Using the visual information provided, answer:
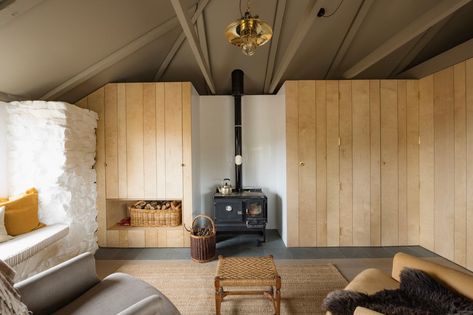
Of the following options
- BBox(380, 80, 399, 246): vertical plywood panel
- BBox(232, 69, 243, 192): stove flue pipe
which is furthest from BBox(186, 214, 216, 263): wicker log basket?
BBox(380, 80, 399, 246): vertical plywood panel

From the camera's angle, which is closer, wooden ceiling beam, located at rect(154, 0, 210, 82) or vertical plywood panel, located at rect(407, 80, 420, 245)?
wooden ceiling beam, located at rect(154, 0, 210, 82)

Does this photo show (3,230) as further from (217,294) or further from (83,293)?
(217,294)

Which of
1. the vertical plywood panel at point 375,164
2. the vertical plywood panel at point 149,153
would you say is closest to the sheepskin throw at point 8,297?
the vertical plywood panel at point 149,153

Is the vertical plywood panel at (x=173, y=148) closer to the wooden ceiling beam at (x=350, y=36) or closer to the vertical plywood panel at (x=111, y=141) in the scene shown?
the vertical plywood panel at (x=111, y=141)

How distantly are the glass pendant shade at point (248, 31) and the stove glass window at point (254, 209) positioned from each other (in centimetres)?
207

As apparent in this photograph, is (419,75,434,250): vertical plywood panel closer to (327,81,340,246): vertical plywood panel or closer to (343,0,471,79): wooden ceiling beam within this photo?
(343,0,471,79): wooden ceiling beam

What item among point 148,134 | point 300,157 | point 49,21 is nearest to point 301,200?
point 300,157

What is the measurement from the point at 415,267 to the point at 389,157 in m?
→ 1.96

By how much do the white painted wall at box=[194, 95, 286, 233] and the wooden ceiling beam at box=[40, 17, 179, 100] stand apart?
135 centimetres

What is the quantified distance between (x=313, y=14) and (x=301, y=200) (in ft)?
7.44

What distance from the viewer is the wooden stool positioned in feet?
5.38

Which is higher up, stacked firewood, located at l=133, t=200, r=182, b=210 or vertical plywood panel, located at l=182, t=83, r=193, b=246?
vertical plywood panel, located at l=182, t=83, r=193, b=246

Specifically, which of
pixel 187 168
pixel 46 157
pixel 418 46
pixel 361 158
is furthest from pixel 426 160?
pixel 46 157

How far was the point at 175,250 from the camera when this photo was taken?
2.98 metres
